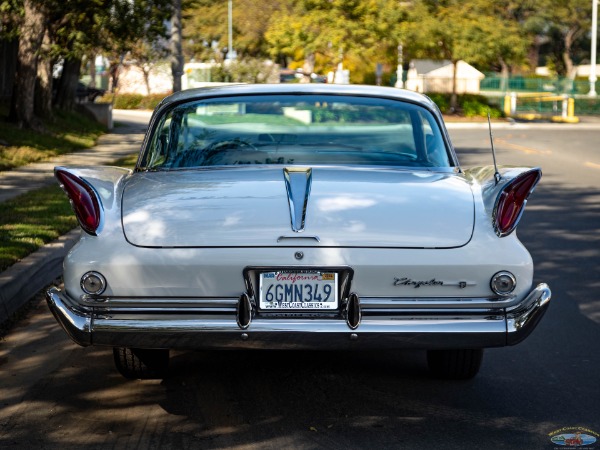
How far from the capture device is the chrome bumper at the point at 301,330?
4777 mm

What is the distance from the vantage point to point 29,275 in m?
8.41

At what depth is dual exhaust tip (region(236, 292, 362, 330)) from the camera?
479 centimetres

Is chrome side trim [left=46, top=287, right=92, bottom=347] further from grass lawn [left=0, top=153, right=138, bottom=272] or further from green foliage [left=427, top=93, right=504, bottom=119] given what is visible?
green foliage [left=427, top=93, right=504, bottom=119]

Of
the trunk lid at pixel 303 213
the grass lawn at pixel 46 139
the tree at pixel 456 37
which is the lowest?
the grass lawn at pixel 46 139

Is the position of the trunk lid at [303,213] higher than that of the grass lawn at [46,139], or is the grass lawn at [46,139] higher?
the trunk lid at [303,213]

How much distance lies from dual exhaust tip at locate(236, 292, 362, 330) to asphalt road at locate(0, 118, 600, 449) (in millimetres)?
515

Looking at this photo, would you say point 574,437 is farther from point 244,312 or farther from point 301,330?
point 244,312

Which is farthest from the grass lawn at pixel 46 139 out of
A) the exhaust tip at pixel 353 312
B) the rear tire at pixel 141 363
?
the exhaust tip at pixel 353 312

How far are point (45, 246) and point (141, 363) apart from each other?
4194 mm

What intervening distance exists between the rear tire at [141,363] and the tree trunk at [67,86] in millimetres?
27627

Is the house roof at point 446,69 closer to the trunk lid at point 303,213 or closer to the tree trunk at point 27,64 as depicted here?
the tree trunk at point 27,64

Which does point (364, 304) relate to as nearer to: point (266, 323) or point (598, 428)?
point (266, 323)

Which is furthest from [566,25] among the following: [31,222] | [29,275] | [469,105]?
[29,275]

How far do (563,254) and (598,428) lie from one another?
18.0 feet
